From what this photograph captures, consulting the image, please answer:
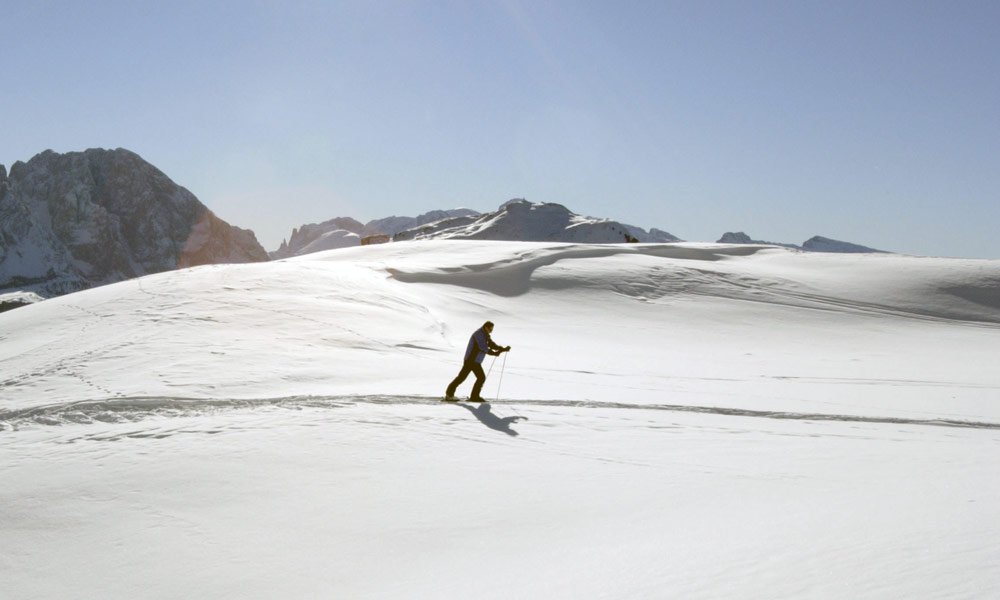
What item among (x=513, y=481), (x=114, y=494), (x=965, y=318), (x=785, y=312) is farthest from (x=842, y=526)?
(x=965, y=318)

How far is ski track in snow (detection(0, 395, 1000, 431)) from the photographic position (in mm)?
9070

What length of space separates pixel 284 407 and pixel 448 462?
3.46m

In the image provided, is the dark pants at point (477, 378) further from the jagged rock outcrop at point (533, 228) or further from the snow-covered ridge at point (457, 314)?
the jagged rock outcrop at point (533, 228)

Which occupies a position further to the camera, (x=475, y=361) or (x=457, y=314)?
(x=457, y=314)

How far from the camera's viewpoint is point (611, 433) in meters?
9.05

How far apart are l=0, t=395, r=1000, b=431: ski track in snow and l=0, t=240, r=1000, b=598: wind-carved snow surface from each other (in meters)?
0.06

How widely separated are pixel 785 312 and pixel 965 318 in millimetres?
7842

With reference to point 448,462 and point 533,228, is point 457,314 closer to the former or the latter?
point 448,462

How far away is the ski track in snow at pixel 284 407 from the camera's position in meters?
9.07

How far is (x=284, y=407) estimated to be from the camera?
32.0ft

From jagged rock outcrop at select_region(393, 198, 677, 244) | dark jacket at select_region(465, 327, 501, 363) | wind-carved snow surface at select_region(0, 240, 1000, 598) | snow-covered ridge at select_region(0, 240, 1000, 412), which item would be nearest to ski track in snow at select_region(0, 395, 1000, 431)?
wind-carved snow surface at select_region(0, 240, 1000, 598)

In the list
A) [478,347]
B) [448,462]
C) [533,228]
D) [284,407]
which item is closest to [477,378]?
[478,347]

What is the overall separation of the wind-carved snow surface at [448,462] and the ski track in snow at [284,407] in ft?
0.21

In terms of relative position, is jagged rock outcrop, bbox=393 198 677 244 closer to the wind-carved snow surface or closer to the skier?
the wind-carved snow surface
